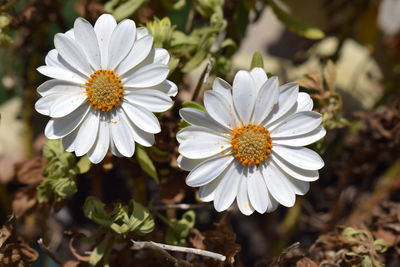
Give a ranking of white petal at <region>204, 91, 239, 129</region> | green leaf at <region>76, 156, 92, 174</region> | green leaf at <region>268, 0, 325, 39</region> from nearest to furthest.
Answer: white petal at <region>204, 91, 239, 129</region> < green leaf at <region>76, 156, 92, 174</region> < green leaf at <region>268, 0, 325, 39</region>

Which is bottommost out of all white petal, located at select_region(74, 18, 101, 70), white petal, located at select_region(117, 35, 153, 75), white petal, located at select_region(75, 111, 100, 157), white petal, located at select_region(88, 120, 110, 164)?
white petal, located at select_region(88, 120, 110, 164)

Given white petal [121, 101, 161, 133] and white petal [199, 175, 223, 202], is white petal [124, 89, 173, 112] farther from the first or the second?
white petal [199, 175, 223, 202]

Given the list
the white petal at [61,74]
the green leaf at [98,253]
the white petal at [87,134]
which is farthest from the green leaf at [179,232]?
the white petal at [61,74]

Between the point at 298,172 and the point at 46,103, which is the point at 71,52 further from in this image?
the point at 298,172

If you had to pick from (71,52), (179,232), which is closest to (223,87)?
(71,52)

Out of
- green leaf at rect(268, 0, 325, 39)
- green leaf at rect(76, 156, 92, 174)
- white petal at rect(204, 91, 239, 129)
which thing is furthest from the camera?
green leaf at rect(268, 0, 325, 39)

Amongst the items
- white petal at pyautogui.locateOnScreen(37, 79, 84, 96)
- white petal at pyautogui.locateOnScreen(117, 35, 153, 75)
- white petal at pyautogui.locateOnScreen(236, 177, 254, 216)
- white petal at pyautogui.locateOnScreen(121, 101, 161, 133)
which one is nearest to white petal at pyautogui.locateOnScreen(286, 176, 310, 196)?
white petal at pyautogui.locateOnScreen(236, 177, 254, 216)
